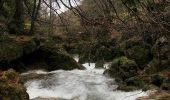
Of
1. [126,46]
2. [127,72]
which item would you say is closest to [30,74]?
[127,72]

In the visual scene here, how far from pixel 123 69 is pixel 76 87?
3674 mm

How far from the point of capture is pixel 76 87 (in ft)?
54.1

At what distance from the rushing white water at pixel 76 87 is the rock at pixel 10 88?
3059 mm

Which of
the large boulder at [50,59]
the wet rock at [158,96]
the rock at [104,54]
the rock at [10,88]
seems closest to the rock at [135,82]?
the wet rock at [158,96]

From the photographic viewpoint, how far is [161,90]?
1539 cm

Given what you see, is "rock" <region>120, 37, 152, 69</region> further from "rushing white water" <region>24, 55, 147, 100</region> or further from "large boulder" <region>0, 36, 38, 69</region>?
"large boulder" <region>0, 36, 38, 69</region>

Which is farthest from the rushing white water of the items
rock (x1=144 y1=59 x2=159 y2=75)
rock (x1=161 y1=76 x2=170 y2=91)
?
rock (x1=144 y1=59 x2=159 y2=75)

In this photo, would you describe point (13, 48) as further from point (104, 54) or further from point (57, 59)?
point (104, 54)

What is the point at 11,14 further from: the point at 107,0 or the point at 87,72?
the point at 107,0

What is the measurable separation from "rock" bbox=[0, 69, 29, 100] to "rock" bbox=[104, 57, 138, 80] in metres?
8.09

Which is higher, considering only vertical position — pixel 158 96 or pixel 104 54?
pixel 104 54

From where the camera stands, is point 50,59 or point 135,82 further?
point 50,59

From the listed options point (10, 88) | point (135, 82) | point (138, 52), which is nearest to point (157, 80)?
point (135, 82)

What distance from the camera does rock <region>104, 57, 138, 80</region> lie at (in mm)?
18953
